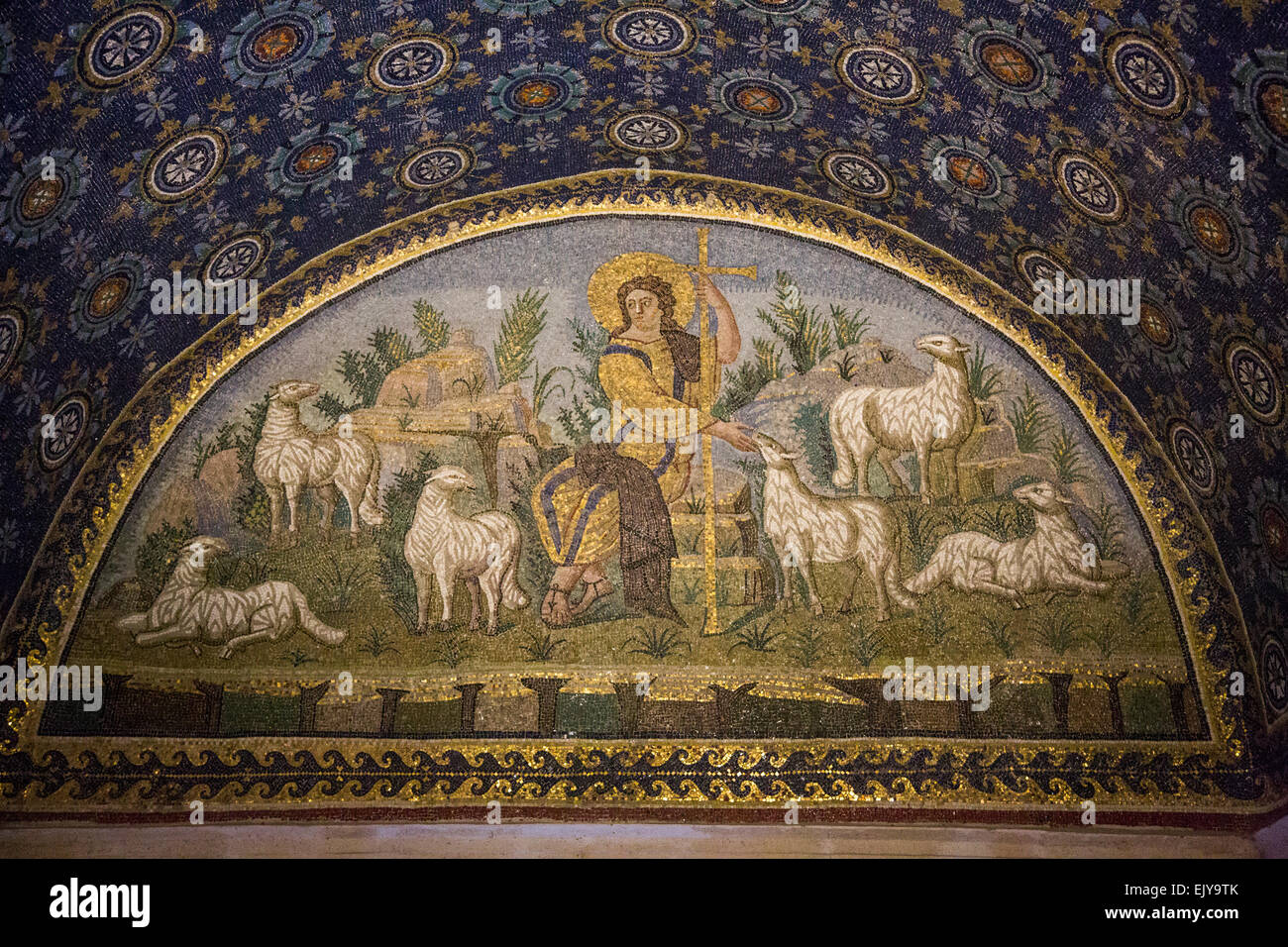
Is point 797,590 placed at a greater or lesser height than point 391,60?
lesser

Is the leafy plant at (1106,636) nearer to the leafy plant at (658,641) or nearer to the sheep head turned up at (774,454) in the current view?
the sheep head turned up at (774,454)

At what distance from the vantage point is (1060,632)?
9.41 metres

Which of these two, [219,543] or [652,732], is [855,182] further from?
[219,543]

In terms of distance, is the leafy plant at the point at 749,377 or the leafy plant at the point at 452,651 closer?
the leafy plant at the point at 452,651

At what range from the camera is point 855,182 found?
9586 mm

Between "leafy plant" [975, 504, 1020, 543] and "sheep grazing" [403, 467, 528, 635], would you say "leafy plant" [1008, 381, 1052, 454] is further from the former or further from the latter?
"sheep grazing" [403, 467, 528, 635]

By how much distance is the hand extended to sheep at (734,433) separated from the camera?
986 centimetres

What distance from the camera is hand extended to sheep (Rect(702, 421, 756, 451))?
32.3 feet

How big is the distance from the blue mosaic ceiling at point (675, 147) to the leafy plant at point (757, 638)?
9.36 ft

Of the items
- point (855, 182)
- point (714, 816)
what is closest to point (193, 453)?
point (714, 816)

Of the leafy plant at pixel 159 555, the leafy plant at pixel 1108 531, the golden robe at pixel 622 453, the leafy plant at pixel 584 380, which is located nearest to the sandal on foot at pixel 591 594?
the golden robe at pixel 622 453

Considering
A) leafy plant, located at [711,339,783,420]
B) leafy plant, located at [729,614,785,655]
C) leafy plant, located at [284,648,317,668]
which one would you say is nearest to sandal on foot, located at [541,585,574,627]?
leafy plant, located at [729,614,785,655]

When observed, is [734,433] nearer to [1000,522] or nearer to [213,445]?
[1000,522]

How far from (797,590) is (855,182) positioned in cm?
276
